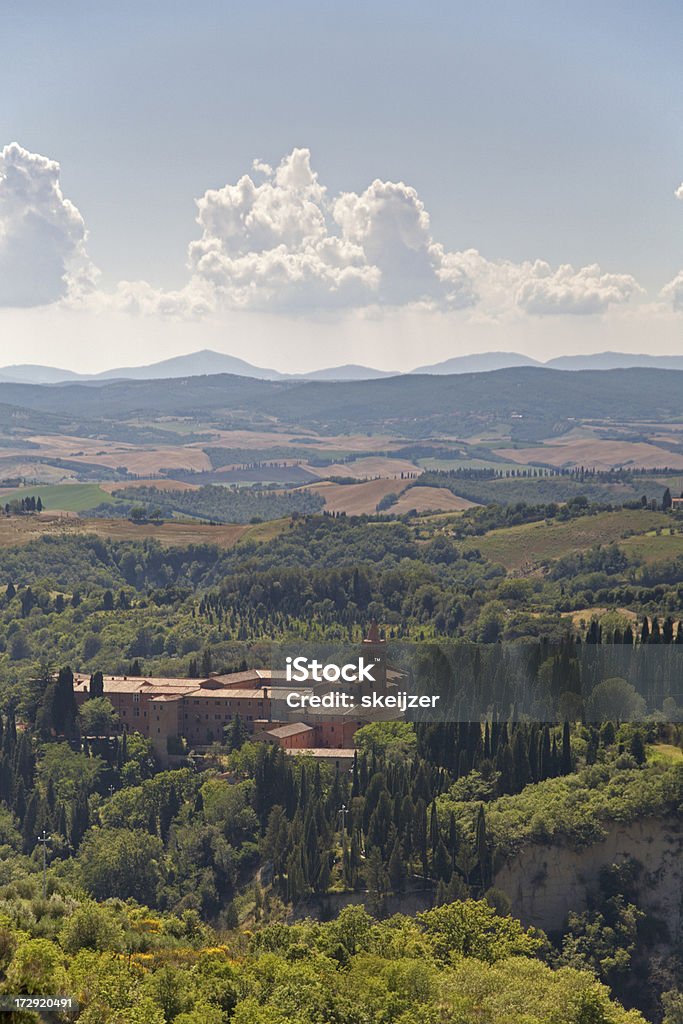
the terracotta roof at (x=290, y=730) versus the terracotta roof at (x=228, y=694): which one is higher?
the terracotta roof at (x=228, y=694)

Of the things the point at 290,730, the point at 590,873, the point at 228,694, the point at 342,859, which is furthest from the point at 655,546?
the point at 342,859

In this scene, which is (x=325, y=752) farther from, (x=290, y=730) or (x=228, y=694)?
(x=228, y=694)

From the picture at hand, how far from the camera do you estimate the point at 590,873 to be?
324 ft

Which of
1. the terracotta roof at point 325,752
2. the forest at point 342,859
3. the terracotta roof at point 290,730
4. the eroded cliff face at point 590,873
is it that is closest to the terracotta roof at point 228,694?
the forest at point 342,859

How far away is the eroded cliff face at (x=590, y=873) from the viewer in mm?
97312

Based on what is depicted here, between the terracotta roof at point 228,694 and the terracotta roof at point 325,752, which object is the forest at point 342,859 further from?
the terracotta roof at point 228,694

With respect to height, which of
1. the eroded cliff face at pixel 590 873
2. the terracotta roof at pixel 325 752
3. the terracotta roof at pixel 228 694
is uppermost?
the terracotta roof at pixel 228 694

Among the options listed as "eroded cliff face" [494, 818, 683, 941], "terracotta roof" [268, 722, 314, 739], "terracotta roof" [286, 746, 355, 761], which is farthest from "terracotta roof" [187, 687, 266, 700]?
"eroded cliff face" [494, 818, 683, 941]

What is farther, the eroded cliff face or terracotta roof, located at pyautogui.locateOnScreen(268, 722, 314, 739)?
terracotta roof, located at pyautogui.locateOnScreen(268, 722, 314, 739)

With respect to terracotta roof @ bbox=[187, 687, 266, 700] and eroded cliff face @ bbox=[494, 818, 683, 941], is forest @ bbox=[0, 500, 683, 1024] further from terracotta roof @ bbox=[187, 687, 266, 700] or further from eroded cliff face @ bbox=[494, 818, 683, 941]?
terracotta roof @ bbox=[187, 687, 266, 700]

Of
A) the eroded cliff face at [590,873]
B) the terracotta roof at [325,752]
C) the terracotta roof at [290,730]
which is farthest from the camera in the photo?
the terracotta roof at [290,730]

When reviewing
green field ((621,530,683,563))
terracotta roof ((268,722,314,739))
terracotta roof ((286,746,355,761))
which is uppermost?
green field ((621,530,683,563))

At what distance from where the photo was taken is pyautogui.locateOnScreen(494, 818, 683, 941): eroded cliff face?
3831 inches

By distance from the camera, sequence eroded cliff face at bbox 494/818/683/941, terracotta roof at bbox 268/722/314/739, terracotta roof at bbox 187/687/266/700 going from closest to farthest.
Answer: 1. eroded cliff face at bbox 494/818/683/941
2. terracotta roof at bbox 268/722/314/739
3. terracotta roof at bbox 187/687/266/700
